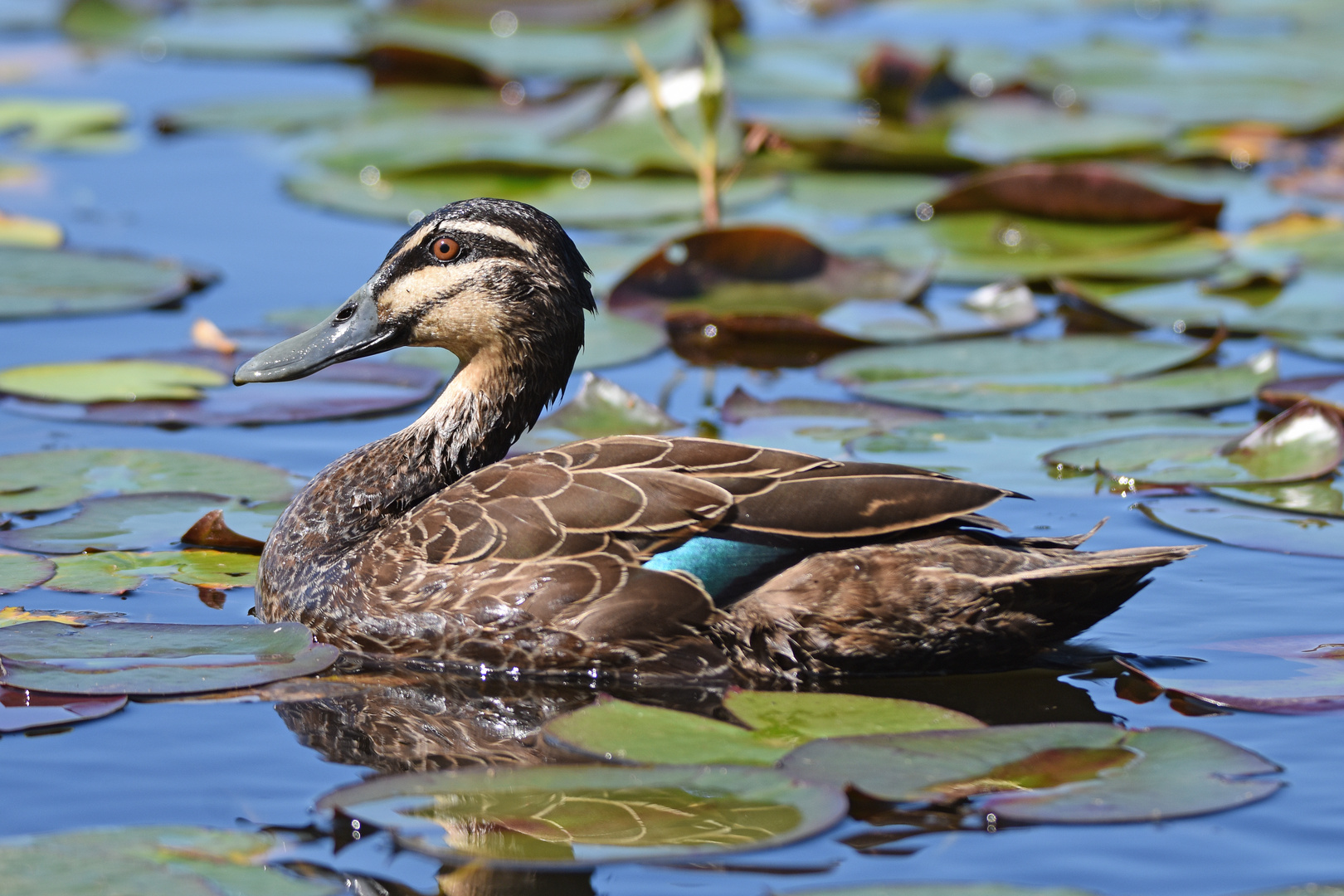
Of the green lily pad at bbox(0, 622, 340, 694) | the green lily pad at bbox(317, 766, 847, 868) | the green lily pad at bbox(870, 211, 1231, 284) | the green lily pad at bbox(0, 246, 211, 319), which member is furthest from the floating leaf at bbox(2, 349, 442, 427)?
the green lily pad at bbox(317, 766, 847, 868)

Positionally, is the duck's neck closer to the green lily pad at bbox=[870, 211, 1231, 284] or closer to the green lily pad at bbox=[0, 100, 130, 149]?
the green lily pad at bbox=[870, 211, 1231, 284]

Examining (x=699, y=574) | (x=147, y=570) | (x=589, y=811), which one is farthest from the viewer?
(x=147, y=570)

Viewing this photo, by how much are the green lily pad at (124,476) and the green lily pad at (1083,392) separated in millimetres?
2796

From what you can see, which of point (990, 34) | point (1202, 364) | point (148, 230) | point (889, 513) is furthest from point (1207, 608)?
point (990, 34)

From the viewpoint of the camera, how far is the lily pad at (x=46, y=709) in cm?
504

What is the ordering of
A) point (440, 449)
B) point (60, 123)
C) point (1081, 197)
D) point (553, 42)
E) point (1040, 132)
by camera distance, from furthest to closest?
point (553, 42) → point (1040, 132) → point (60, 123) → point (1081, 197) → point (440, 449)

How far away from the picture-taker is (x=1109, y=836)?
450cm

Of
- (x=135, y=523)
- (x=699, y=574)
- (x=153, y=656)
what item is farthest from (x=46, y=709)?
(x=699, y=574)

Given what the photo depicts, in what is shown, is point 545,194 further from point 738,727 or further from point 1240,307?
point 738,727

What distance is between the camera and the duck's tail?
5.45 m

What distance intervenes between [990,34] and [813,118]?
147 inches

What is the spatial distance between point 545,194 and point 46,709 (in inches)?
251

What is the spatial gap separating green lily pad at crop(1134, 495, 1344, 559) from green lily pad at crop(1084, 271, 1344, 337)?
85.8 inches

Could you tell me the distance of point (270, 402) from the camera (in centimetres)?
786
